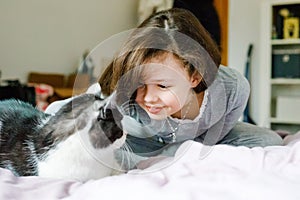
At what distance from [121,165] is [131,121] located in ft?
0.29

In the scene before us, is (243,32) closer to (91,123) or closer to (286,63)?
(286,63)

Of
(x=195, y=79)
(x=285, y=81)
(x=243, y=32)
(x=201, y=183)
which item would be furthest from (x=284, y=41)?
(x=201, y=183)

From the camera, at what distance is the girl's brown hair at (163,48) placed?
2.44 feet

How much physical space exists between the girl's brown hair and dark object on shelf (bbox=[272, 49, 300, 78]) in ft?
6.26

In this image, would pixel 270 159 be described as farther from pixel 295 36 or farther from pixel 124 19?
pixel 124 19

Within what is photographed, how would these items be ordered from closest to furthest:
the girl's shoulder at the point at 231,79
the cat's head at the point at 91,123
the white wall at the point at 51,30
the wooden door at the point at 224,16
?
the cat's head at the point at 91,123 → the girl's shoulder at the point at 231,79 → the white wall at the point at 51,30 → the wooden door at the point at 224,16

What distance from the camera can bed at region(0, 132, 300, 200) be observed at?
1.65 ft

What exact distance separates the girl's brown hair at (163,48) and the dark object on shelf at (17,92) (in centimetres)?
111

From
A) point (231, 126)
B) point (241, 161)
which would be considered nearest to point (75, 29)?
point (231, 126)

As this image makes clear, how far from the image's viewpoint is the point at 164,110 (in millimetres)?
793

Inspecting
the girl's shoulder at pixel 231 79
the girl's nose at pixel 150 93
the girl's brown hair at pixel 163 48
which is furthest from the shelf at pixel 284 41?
the girl's nose at pixel 150 93

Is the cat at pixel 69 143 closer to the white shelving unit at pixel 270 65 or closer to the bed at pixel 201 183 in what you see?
the bed at pixel 201 183

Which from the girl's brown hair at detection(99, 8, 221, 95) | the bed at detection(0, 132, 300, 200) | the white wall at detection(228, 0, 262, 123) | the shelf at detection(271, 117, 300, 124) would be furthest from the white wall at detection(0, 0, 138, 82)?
the bed at detection(0, 132, 300, 200)

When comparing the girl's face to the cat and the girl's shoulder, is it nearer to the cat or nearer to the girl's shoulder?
the cat
